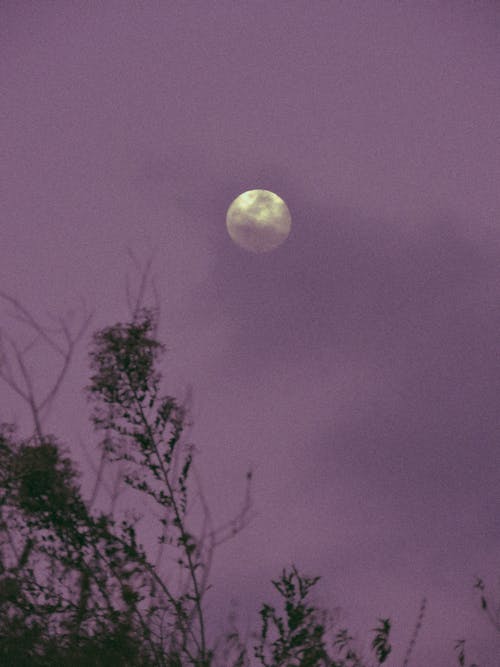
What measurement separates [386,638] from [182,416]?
477 cm

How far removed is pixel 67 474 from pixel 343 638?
4941 millimetres

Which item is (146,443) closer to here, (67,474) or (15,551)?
(67,474)

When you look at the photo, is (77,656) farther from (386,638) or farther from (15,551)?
(386,638)

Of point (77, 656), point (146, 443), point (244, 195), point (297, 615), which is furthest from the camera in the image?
point (244, 195)

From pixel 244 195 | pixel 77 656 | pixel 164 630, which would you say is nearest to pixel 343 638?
pixel 164 630

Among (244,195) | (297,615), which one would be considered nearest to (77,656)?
(297,615)

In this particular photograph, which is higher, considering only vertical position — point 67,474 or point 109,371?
point 109,371

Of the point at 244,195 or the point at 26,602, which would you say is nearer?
the point at 26,602

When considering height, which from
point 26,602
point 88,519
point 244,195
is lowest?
point 26,602

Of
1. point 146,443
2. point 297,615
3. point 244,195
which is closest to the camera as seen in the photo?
point 297,615

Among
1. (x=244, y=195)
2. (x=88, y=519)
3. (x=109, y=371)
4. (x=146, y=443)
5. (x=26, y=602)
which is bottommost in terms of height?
(x=26, y=602)

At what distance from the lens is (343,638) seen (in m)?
14.3

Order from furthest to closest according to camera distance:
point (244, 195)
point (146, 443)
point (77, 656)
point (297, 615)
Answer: point (244, 195) < point (146, 443) < point (297, 615) < point (77, 656)

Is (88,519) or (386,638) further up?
(88,519)
